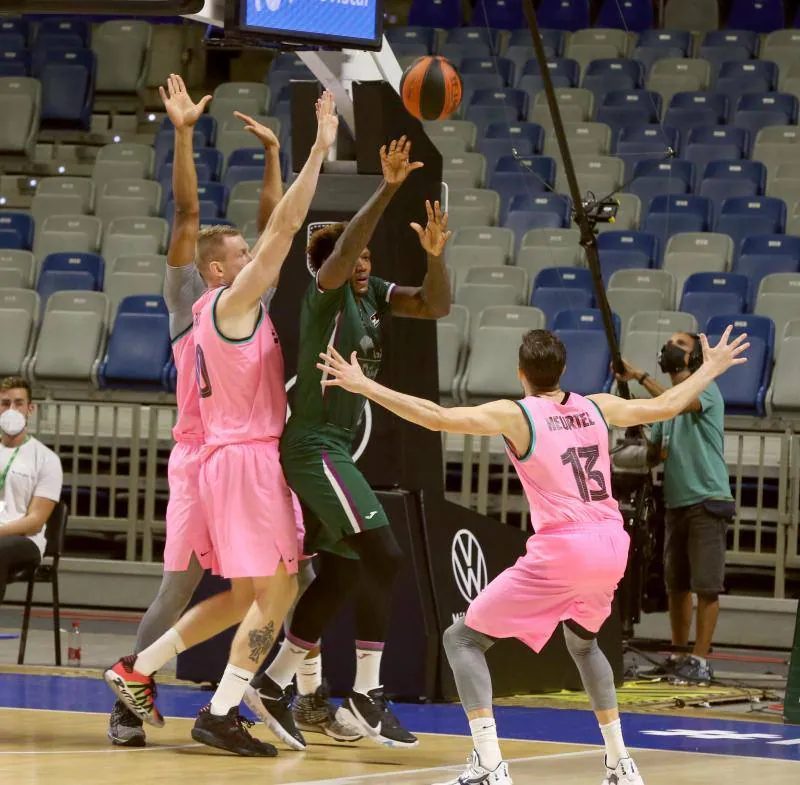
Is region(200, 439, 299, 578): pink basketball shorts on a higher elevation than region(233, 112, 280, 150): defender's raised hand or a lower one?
lower

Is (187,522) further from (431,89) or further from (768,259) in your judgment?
(768,259)

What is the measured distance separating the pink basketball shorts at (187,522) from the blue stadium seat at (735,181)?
8.90 meters

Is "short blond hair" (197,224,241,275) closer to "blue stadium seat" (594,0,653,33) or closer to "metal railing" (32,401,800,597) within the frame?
"metal railing" (32,401,800,597)

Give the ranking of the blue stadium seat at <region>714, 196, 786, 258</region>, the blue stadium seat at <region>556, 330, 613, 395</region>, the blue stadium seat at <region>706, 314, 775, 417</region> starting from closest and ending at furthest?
the blue stadium seat at <region>706, 314, 775, 417</region> → the blue stadium seat at <region>556, 330, 613, 395</region> → the blue stadium seat at <region>714, 196, 786, 258</region>

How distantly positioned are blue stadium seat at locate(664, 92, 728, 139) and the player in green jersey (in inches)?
374

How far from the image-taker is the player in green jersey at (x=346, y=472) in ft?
20.4

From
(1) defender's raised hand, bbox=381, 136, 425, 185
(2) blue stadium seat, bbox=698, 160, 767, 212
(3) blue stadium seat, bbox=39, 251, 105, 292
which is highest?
(2) blue stadium seat, bbox=698, 160, 767, 212

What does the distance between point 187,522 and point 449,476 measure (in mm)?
5181

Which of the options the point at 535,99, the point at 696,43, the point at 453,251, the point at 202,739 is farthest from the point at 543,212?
the point at 202,739

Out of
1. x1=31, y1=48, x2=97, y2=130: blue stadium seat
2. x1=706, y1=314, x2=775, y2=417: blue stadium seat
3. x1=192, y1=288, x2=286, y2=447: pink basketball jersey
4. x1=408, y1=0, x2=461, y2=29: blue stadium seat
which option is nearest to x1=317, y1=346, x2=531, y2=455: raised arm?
x1=192, y1=288, x2=286, y2=447: pink basketball jersey

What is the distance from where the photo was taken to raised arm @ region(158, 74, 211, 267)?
6270 mm

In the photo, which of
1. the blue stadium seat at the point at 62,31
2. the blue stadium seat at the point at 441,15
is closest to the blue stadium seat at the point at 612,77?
the blue stadium seat at the point at 441,15

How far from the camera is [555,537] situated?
5.42 meters

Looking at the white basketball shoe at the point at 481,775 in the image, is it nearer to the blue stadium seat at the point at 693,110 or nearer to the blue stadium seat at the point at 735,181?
the blue stadium seat at the point at 735,181
